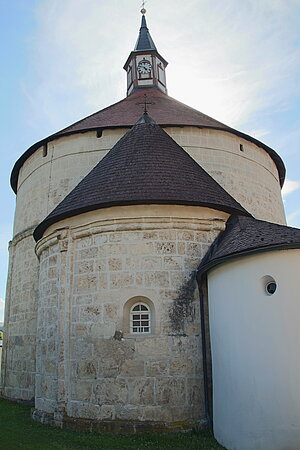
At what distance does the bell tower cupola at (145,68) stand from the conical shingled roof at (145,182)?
10887 millimetres

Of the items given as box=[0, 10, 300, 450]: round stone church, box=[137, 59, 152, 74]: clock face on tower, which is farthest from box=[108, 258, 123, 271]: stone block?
box=[137, 59, 152, 74]: clock face on tower

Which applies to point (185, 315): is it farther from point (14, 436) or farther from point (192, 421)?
point (14, 436)

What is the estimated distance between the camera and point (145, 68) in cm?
2041

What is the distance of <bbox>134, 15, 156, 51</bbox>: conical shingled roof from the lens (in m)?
21.3

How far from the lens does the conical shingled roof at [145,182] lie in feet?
27.0

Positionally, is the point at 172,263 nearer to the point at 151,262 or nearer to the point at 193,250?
the point at 151,262

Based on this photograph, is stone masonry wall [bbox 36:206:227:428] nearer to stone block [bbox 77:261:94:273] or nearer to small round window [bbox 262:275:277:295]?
stone block [bbox 77:261:94:273]

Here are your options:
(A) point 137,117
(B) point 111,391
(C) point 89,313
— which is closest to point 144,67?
(A) point 137,117

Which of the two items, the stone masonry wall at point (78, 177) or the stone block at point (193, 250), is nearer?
the stone block at point (193, 250)

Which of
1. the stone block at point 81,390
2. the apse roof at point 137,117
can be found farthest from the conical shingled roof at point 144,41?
the stone block at point 81,390

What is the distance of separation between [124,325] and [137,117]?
339 inches

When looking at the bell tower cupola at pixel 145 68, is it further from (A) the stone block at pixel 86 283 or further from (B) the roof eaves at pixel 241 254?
(B) the roof eaves at pixel 241 254

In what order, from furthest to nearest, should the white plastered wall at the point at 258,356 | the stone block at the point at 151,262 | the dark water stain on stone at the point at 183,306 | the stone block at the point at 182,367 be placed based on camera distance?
1. the stone block at the point at 151,262
2. the dark water stain on stone at the point at 183,306
3. the stone block at the point at 182,367
4. the white plastered wall at the point at 258,356

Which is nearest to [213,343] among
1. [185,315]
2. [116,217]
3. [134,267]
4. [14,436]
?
[185,315]
